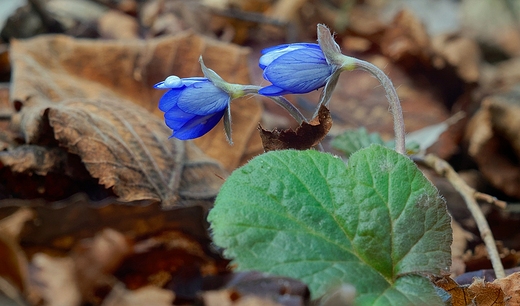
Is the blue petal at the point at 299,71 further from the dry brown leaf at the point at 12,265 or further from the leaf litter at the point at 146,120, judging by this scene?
the dry brown leaf at the point at 12,265

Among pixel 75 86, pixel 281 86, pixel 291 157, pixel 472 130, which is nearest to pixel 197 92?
pixel 281 86

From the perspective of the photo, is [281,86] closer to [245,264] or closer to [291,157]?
[291,157]

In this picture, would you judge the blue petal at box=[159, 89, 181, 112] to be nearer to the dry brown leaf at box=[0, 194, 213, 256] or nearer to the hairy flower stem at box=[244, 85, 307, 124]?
the hairy flower stem at box=[244, 85, 307, 124]

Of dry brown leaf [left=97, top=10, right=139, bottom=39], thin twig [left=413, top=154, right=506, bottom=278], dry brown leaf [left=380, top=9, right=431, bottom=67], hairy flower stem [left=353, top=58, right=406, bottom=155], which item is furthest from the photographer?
dry brown leaf [left=380, top=9, right=431, bottom=67]

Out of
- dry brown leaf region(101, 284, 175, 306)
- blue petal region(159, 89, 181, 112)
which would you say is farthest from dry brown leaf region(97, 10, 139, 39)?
dry brown leaf region(101, 284, 175, 306)

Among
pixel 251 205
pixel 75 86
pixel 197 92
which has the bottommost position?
pixel 75 86

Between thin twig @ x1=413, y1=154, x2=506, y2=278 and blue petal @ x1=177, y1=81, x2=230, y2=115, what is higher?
blue petal @ x1=177, y1=81, x2=230, y2=115
